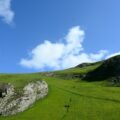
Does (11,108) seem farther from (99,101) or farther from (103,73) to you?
(103,73)

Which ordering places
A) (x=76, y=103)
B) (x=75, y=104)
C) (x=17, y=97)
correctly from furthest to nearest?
(x=76, y=103) < (x=75, y=104) < (x=17, y=97)

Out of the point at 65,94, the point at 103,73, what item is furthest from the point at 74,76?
the point at 65,94

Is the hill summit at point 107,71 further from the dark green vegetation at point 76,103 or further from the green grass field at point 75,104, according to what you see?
the green grass field at point 75,104

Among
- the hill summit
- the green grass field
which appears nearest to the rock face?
the green grass field

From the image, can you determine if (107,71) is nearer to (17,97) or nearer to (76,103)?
(76,103)

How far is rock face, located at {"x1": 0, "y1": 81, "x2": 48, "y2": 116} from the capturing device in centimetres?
9325

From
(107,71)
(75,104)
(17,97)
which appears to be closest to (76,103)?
(75,104)

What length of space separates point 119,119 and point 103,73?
53.0 metres

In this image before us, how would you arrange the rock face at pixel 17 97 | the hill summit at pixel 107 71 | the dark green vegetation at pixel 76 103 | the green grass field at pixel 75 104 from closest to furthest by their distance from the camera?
1. the green grass field at pixel 75 104
2. the dark green vegetation at pixel 76 103
3. the rock face at pixel 17 97
4. the hill summit at pixel 107 71

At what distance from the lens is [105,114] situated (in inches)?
3529

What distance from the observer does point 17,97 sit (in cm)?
9662

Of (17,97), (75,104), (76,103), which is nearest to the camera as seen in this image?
(17,97)

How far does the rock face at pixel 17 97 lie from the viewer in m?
93.2

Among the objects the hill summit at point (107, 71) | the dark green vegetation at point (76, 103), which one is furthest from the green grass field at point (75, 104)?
the hill summit at point (107, 71)
